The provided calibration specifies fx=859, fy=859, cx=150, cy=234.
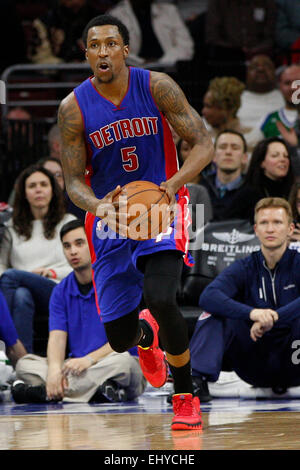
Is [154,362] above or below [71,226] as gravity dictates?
below

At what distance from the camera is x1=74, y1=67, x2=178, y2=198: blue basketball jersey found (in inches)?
168

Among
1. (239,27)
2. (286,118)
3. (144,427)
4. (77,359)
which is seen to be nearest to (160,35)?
(239,27)

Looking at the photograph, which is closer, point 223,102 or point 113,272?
point 113,272

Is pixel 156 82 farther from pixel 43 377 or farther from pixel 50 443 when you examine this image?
pixel 43 377

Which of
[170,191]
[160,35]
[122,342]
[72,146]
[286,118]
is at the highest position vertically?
[160,35]

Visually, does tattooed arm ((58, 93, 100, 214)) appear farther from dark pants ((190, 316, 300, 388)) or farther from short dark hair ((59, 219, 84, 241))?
short dark hair ((59, 219, 84, 241))

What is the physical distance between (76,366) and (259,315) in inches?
49.7

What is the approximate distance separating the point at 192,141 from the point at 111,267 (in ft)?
2.54

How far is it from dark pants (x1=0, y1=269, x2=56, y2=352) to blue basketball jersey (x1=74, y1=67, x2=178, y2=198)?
7.19 feet

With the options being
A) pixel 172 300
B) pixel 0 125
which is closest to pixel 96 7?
pixel 0 125

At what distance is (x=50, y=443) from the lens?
3.57 metres

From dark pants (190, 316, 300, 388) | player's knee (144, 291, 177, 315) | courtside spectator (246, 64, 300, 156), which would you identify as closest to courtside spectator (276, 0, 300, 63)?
courtside spectator (246, 64, 300, 156)

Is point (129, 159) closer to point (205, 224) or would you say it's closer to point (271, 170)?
point (205, 224)

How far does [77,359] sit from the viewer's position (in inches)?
225
